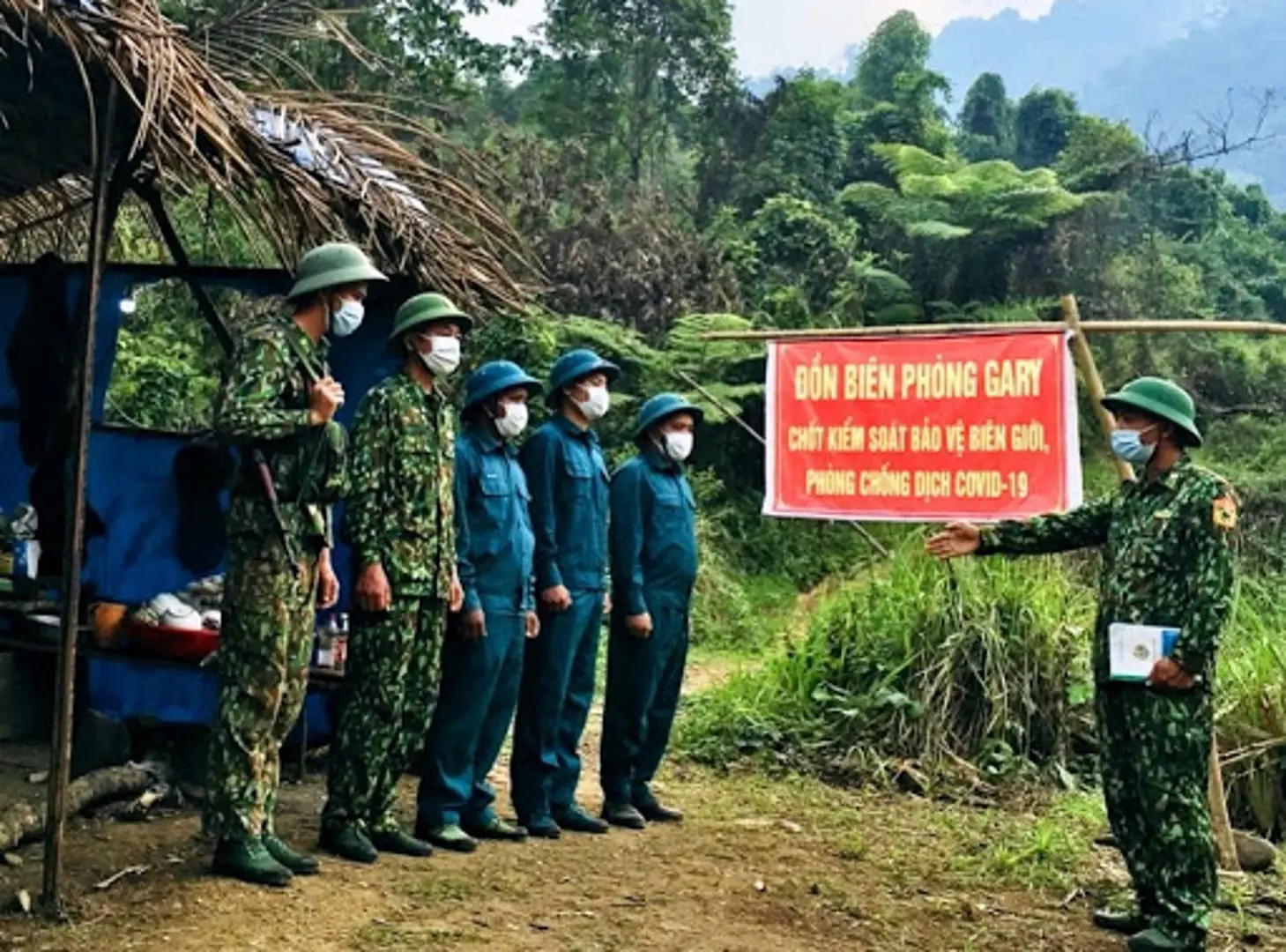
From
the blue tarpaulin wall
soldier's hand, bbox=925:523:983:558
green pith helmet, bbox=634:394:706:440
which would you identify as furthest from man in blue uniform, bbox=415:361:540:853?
soldier's hand, bbox=925:523:983:558

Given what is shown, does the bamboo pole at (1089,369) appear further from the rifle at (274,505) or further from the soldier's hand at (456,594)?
the rifle at (274,505)

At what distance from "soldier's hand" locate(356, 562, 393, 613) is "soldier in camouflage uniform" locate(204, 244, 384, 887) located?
0.23m

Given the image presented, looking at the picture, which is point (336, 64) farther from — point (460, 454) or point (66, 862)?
point (66, 862)

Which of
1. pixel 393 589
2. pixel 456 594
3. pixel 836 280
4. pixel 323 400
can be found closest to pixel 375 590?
pixel 393 589

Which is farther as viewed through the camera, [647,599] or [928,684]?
[928,684]

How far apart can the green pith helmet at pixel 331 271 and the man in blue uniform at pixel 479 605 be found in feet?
2.61

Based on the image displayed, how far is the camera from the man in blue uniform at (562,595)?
17.2 feet

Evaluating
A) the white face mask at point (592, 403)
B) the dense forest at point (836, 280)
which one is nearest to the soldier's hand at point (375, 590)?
the white face mask at point (592, 403)

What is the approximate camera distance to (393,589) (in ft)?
14.8

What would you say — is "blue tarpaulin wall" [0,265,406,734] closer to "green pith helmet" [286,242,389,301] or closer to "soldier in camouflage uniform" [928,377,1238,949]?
"green pith helmet" [286,242,389,301]

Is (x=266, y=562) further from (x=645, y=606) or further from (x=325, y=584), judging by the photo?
(x=645, y=606)

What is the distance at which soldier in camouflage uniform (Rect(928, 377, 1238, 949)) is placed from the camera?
14.1 ft

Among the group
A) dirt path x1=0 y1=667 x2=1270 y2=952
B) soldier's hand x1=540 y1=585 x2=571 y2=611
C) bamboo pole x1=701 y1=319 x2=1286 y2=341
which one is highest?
bamboo pole x1=701 y1=319 x2=1286 y2=341

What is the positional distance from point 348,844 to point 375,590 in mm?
820
